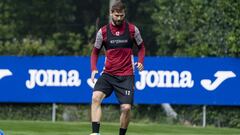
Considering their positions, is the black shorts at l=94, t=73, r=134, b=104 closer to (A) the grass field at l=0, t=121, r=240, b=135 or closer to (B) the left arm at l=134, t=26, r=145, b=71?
(B) the left arm at l=134, t=26, r=145, b=71

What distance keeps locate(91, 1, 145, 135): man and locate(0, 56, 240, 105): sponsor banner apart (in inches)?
276

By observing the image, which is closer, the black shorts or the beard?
the beard

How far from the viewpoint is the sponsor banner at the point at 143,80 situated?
18.7 metres

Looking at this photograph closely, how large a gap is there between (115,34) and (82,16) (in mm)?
22471

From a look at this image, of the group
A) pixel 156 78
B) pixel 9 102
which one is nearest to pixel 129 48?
pixel 156 78

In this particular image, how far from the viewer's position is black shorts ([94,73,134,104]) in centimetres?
1184

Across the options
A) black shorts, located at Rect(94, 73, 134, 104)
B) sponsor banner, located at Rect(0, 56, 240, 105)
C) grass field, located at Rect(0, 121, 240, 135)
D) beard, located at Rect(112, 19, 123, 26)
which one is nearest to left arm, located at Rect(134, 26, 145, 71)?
black shorts, located at Rect(94, 73, 134, 104)

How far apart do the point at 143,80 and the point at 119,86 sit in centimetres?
→ 710

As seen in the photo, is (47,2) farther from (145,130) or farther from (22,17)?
(145,130)

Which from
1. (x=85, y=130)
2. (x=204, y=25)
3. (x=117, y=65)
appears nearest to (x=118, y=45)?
(x=117, y=65)

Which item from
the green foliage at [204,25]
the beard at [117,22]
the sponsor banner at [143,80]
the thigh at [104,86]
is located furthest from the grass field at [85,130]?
the beard at [117,22]

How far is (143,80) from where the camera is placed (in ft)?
62.1

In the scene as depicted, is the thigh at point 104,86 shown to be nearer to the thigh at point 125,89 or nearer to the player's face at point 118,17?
the thigh at point 125,89

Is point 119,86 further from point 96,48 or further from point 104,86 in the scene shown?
point 96,48
